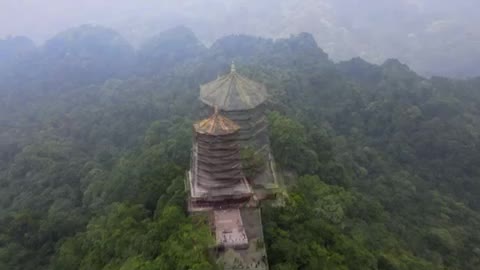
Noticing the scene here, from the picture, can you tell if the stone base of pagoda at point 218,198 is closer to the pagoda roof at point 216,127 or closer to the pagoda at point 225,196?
the pagoda at point 225,196

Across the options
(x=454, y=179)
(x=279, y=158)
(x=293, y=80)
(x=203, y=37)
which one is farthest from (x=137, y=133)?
(x=203, y=37)

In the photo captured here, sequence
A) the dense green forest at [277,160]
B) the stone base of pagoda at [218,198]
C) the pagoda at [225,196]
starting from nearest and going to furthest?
the pagoda at [225,196] < the stone base of pagoda at [218,198] < the dense green forest at [277,160]

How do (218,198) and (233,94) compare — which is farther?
(233,94)

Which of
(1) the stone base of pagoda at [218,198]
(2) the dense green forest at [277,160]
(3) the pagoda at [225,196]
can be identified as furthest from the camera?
(2) the dense green forest at [277,160]

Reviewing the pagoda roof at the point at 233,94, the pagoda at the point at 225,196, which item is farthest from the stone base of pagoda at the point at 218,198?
the pagoda roof at the point at 233,94

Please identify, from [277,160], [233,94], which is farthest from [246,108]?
[277,160]

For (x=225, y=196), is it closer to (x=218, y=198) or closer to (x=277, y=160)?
(x=218, y=198)

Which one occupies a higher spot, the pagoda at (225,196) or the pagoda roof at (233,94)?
the pagoda roof at (233,94)
